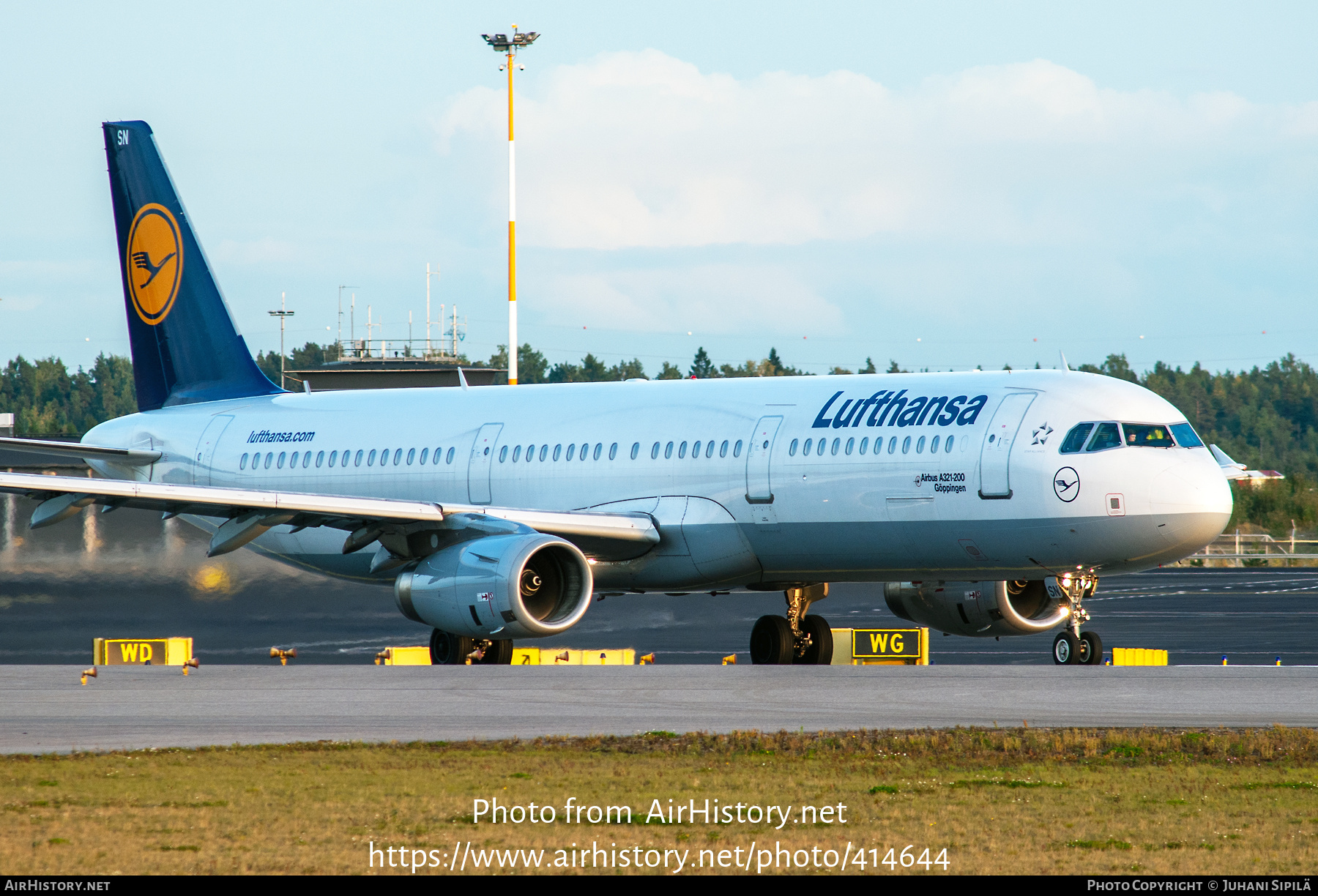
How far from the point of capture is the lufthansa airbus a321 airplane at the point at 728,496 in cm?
2170

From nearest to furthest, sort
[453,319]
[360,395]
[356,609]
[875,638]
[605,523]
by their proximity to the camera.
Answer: [605,523] → [360,395] → [875,638] → [356,609] → [453,319]

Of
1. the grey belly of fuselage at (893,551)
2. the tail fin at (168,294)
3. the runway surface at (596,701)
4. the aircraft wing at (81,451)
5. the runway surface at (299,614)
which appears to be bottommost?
the runway surface at (299,614)

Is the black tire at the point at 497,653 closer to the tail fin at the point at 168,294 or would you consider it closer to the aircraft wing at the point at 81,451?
the aircraft wing at the point at 81,451

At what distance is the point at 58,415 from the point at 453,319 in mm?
94611

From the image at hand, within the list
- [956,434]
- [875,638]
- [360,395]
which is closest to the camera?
[956,434]

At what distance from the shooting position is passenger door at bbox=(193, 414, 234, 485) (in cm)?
3008

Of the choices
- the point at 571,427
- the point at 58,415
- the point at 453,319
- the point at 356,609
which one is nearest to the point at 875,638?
the point at 571,427

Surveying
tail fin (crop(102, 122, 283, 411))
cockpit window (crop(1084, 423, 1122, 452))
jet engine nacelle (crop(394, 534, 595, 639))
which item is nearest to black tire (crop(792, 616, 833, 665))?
jet engine nacelle (crop(394, 534, 595, 639))

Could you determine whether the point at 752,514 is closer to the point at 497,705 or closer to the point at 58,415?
the point at 497,705

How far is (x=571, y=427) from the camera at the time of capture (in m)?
26.4

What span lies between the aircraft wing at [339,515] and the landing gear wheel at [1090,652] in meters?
6.09

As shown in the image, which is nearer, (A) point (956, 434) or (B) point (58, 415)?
(A) point (956, 434)

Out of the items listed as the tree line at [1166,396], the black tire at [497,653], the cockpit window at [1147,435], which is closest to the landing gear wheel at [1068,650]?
the cockpit window at [1147,435]

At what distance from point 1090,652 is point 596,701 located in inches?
304
